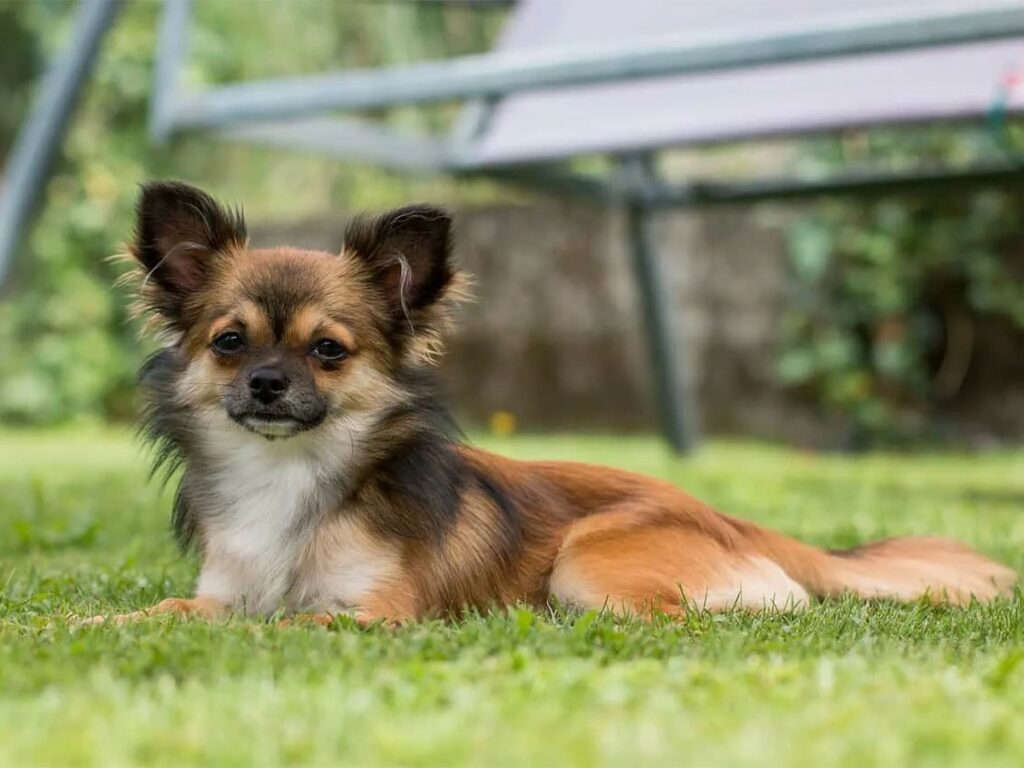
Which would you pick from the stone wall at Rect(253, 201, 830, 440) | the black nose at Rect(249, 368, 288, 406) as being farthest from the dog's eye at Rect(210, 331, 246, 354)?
the stone wall at Rect(253, 201, 830, 440)

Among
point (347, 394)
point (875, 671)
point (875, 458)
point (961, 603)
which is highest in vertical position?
point (347, 394)

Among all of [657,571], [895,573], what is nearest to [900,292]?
[895,573]

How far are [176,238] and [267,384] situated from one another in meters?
0.55

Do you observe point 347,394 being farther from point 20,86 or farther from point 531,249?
point 20,86

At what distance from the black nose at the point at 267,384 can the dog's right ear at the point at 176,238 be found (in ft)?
1.37

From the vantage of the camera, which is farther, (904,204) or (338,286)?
(904,204)

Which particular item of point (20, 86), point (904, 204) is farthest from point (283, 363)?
point (20, 86)

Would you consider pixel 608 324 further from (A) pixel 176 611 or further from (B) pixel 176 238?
(A) pixel 176 611

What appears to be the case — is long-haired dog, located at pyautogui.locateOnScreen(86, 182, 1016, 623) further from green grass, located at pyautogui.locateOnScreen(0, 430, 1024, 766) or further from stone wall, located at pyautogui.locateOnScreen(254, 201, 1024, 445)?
stone wall, located at pyautogui.locateOnScreen(254, 201, 1024, 445)

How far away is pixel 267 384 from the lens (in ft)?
9.84

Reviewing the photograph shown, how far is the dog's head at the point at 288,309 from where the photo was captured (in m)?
3.09

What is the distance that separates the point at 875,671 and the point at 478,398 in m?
8.16

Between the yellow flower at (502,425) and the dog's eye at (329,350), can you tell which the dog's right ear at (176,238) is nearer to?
the dog's eye at (329,350)

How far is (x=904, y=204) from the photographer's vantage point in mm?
9289
